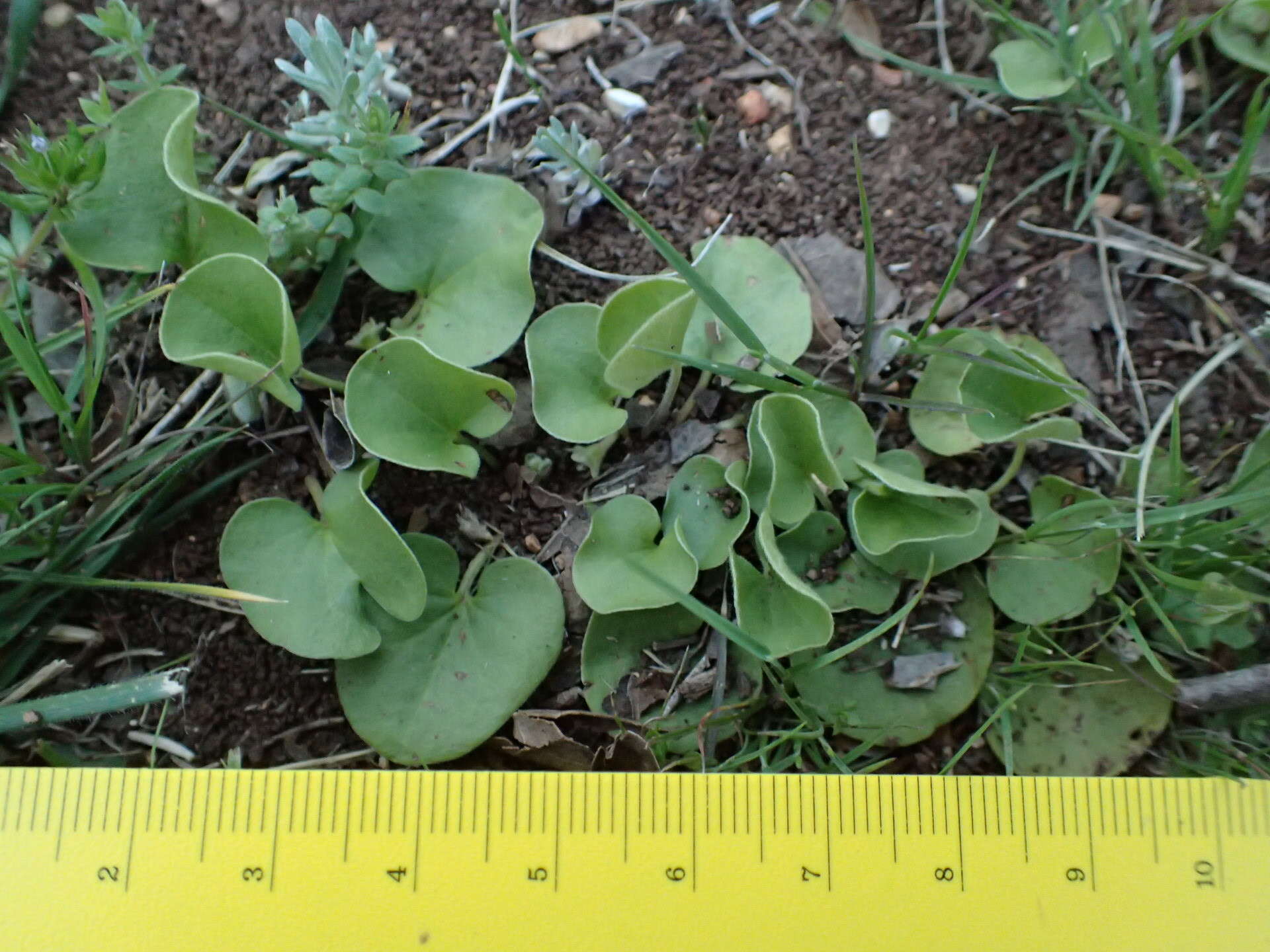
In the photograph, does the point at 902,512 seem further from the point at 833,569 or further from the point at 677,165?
the point at 677,165

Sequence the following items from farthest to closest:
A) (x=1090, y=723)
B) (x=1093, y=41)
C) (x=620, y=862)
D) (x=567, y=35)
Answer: (x=567, y=35) < (x=1093, y=41) < (x=1090, y=723) < (x=620, y=862)

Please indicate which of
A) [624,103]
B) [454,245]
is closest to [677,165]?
[624,103]

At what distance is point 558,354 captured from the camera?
1545mm

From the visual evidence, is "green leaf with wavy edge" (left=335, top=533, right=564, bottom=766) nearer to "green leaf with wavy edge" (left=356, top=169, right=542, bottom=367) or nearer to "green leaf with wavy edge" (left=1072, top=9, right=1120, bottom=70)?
"green leaf with wavy edge" (left=356, top=169, right=542, bottom=367)

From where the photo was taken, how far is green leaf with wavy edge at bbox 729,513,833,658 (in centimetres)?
139

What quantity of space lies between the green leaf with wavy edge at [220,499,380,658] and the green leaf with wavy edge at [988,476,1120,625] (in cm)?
113

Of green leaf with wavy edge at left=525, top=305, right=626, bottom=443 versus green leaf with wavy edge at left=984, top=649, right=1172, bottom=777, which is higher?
green leaf with wavy edge at left=525, top=305, right=626, bottom=443

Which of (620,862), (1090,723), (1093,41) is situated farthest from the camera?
(1093,41)

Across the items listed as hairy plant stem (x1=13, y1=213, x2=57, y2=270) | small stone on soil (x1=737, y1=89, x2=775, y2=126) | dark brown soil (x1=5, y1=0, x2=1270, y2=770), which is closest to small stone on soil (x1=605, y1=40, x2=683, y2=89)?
dark brown soil (x1=5, y1=0, x2=1270, y2=770)

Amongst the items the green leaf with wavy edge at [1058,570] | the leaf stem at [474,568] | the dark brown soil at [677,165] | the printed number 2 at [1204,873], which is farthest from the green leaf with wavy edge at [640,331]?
the printed number 2 at [1204,873]

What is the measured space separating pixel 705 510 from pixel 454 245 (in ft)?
2.22

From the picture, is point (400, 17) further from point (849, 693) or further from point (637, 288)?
point (849, 693)

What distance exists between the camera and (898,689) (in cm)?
153

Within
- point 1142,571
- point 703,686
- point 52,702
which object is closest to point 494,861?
point 703,686
